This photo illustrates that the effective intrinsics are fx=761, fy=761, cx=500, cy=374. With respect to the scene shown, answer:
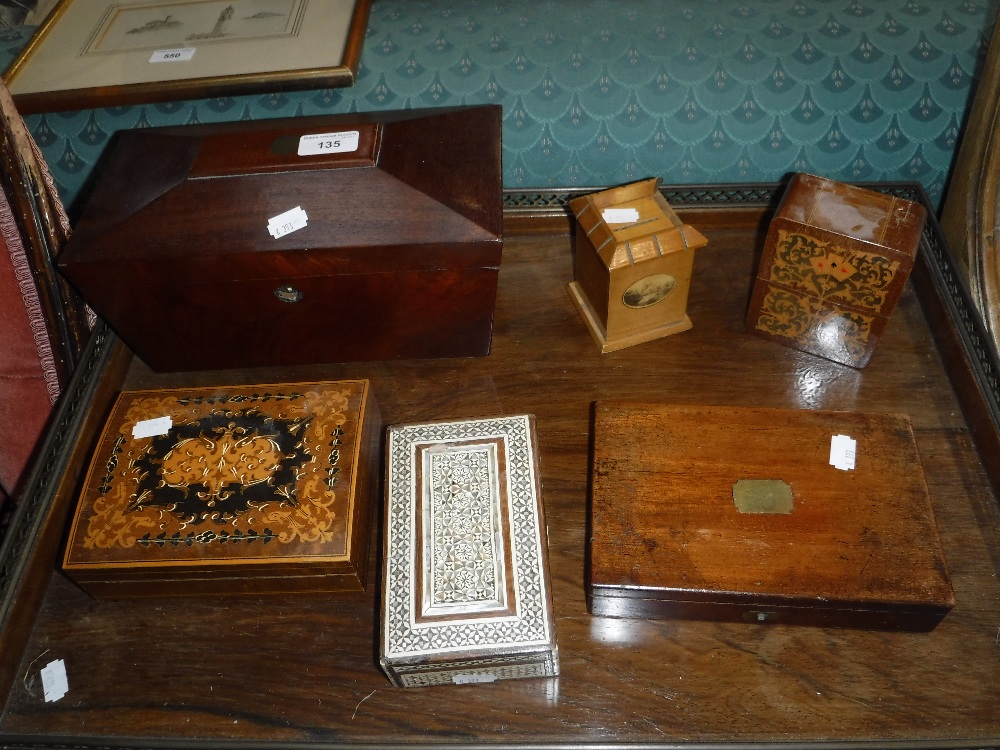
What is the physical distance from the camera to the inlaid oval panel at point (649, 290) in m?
1.10

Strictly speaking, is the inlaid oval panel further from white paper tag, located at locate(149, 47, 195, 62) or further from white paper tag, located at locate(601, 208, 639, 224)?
white paper tag, located at locate(149, 47, 195, 62)

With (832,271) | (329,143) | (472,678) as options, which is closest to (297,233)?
(329,143)

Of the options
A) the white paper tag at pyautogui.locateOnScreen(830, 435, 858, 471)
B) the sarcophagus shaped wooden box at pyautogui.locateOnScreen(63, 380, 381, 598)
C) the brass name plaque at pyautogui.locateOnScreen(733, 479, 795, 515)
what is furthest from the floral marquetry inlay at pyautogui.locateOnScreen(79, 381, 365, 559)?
the white paper tag at pyautogui.locateOnScreen(830, 435, 858, 471)

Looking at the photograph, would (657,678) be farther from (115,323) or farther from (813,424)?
(115,323)

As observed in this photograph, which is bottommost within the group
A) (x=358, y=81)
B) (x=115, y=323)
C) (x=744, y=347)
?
(x=744, y=347)

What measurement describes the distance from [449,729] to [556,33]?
110 cm

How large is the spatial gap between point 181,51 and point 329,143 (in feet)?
1.45

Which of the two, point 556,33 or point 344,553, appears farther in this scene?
point 556,33

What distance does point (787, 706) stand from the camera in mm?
859

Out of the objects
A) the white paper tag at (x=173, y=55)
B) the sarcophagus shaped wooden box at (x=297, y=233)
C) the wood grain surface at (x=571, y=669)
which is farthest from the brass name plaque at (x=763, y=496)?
the white paper tag at (x=173, y=55)

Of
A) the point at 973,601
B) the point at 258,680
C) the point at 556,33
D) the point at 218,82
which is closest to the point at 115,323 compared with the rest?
the point at 218,82

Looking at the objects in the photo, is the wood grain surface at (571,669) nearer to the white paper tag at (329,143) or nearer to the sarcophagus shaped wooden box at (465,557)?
the sarcophagus shaped wooden box at (465,557)

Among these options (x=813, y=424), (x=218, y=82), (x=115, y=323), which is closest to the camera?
(x=813, y=424)

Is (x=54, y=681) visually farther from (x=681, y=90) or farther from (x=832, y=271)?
(x=681, y=90)
